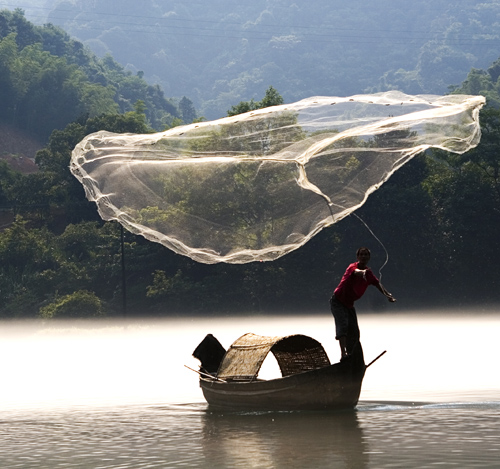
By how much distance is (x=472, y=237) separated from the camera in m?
55.9

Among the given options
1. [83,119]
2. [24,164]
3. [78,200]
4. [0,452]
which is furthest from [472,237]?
[24,164]

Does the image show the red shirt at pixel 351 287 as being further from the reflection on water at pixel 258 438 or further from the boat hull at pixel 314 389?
the reflection on water at pixel 258 438

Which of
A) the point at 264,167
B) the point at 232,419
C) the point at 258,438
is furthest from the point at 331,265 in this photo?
the point at 258,438

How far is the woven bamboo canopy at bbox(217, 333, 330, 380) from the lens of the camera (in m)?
15.3

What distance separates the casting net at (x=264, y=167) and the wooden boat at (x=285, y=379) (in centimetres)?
159

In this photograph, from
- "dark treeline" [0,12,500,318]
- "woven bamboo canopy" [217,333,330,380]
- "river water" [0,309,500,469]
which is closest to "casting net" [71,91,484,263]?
"woven bamboo canopy" [217,333,330,380]

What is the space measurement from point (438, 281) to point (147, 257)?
15.9 m

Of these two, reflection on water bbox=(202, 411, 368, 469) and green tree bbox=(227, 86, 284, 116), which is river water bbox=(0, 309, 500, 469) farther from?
green tree bbox=(227, 86, 284, 116)

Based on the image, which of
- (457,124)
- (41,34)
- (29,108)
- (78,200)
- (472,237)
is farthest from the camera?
(41,34)

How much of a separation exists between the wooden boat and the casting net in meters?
1.59

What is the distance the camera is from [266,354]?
1530 cm

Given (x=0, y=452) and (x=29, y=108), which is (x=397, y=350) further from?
(x=29, y=108)

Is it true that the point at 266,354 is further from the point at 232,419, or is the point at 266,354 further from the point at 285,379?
the point at 232,419

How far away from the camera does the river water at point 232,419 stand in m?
11.7
